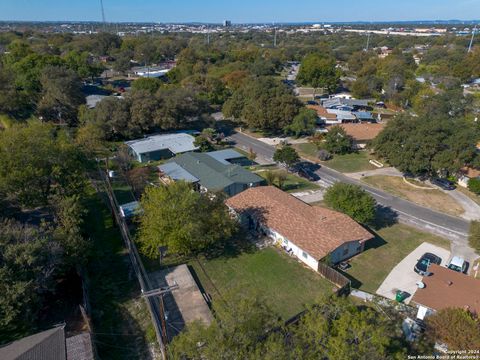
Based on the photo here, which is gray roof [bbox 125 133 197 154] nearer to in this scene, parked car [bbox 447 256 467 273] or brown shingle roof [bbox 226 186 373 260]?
brown shingle roof [bbox 226 186 373 260]

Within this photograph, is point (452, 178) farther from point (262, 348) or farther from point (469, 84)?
point (469, 84)

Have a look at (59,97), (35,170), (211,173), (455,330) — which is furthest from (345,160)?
(59,97)

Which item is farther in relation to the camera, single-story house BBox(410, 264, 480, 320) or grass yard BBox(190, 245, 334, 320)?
grass yard BBox(190, 245, 334, 320)

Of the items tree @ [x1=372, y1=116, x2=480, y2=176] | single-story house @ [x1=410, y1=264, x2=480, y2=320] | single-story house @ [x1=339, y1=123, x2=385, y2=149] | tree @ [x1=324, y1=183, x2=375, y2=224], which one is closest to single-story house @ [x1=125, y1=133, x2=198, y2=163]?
tree @ [x1=324, y1=183, x2=375, y2=224]

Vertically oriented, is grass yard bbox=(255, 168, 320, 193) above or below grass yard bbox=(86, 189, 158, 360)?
below

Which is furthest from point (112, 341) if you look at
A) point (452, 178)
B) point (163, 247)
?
point (452, 178)

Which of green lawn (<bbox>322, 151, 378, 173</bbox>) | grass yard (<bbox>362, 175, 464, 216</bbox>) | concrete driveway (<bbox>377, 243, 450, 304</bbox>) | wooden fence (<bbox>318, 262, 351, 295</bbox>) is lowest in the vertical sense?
green lawn (<bbox>322, 151, 378, 173</bbox>)

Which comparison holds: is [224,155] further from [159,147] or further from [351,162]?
[351,162]

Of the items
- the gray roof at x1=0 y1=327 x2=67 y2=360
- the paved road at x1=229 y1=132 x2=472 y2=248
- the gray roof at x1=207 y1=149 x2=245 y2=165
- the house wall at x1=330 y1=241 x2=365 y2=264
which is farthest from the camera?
the gray roof at x1=207 y1=149 x2=245 y2=165
